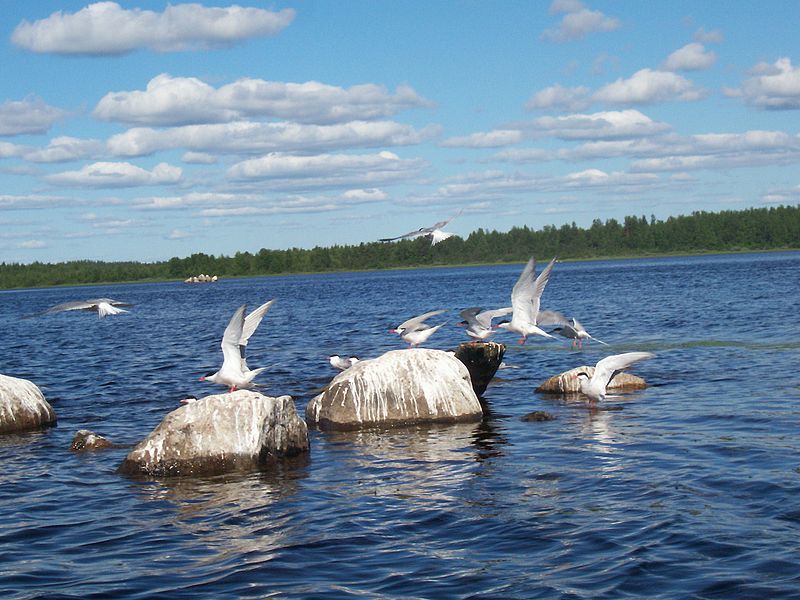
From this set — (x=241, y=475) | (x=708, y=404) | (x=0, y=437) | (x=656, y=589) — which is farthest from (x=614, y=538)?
(x=0, y=437)

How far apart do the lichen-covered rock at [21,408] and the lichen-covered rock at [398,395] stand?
5.28 metres

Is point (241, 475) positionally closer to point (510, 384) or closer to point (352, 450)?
point (352, 450)

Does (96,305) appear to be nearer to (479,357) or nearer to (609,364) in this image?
(479,357)

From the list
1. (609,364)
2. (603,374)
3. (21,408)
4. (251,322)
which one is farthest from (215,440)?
(609,364)

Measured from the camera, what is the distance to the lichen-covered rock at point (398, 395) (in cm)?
1625

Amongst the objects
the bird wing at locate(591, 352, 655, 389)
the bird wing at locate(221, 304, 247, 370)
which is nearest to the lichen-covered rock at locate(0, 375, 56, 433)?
the bird wing at locate(221, 304, 247, 370)

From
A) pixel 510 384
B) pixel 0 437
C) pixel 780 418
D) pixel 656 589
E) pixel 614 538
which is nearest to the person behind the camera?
pixel 656 589

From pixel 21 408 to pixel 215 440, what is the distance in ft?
19.4

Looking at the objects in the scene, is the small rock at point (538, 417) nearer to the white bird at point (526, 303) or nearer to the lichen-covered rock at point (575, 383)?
the white bird at point (526, 303)

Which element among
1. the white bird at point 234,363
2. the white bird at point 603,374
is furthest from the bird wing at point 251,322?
the white bird at point 603,374

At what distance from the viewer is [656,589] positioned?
26.3 feet

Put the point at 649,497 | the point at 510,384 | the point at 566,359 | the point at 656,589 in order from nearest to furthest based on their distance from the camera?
1. the point at 656,589
2. the point at 649,497
3. the point at 510,384
4. the point at 566,359

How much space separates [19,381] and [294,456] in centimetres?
692

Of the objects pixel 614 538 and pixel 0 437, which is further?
pixel 0 437
